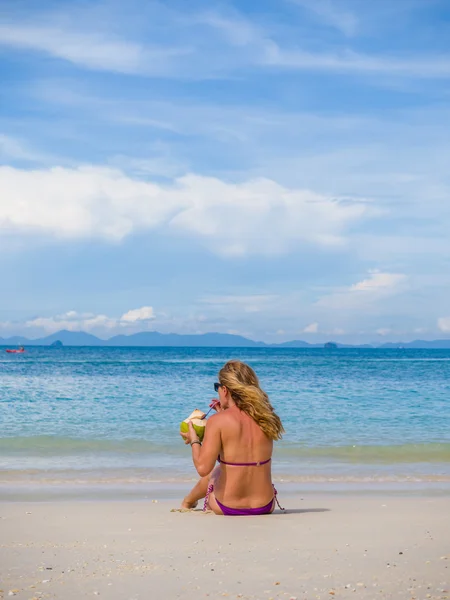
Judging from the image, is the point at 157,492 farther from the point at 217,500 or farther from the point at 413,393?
the point at 413,393

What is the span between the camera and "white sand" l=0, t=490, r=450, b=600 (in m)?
4.43

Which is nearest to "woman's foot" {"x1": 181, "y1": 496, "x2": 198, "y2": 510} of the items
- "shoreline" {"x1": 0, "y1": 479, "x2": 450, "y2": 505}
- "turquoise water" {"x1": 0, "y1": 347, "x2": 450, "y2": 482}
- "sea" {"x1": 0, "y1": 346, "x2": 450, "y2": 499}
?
"shoreline" {"x1": 0, "y1": 479, "x2": 450, "y2": 505}

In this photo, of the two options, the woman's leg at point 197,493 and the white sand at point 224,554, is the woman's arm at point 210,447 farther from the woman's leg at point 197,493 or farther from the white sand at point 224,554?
the white sand at point 224,554

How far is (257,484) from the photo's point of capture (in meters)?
6.61

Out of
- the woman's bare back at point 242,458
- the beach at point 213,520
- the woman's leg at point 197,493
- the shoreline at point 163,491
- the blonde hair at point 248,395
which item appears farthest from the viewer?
the shoreline at point 163,491

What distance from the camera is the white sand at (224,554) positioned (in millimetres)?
4434

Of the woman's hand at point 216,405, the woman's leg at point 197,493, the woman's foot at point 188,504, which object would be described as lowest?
the woman's foot at point 188,504

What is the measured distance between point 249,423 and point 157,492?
302cm

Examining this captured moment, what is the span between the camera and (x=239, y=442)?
21.2ft

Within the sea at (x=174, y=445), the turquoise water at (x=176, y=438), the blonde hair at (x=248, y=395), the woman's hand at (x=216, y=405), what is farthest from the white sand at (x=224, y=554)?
the turquoise water at (x=176, y=438)

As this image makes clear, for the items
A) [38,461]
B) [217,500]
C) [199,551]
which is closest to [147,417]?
[38,461]

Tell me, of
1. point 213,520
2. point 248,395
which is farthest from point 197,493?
point 248,395

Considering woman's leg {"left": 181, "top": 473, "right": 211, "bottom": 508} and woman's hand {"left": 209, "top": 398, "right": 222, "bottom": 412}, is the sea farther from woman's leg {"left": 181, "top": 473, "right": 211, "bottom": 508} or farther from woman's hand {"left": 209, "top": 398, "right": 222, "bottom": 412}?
woman's hand {"left": 209, "top": 398, "right": 222, "bottom": 412}

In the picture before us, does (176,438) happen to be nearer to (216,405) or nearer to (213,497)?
(213,497)
